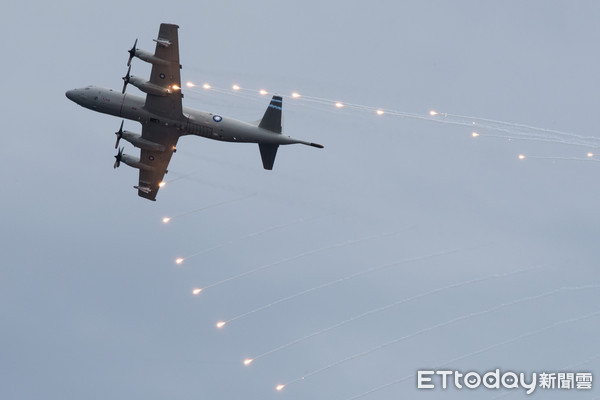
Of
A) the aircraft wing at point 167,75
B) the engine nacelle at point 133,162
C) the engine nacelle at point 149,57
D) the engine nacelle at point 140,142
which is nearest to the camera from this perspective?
the aircraft wing at point 167,75

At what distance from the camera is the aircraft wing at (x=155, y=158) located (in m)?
86.6

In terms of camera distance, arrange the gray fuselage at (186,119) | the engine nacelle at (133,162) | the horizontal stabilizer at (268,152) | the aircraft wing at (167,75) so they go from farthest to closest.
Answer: the engine nacelle at (133,162), the horizontal stabilizer at (268,152), the gray fuselage at (186,119), the aircraft wing at (167,75)

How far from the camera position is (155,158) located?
90.6 meters

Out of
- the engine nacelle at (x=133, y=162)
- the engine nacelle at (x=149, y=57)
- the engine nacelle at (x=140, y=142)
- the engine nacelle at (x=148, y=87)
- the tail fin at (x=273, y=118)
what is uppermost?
the engine nacelle at (x=149, y=57)

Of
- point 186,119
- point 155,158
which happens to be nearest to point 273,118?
point 186,119

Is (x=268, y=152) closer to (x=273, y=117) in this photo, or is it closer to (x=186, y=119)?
(x=273, y=117)

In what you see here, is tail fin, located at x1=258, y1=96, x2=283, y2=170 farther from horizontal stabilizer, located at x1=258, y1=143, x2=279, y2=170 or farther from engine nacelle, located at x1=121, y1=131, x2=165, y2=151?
engine nacelle, located at x1=121, y1=131, x2=165, y2=151

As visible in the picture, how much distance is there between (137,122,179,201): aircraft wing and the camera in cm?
8656

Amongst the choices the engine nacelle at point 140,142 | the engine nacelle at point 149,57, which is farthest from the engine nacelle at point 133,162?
the engine nacelle at point 149,57

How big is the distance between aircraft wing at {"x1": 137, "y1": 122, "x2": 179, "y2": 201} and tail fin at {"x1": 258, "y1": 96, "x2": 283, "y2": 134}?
8.95 meters

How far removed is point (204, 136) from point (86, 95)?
39.9 ft

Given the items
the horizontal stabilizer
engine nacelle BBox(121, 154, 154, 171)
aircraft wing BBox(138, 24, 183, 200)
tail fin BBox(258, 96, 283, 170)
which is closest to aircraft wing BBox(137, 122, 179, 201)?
aircraft wing BBox(138, 24, 183, 200)

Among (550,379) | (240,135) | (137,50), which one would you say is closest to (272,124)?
(240,135)

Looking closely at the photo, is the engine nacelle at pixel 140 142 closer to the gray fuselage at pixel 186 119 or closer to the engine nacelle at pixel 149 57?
the gray fuselage at pixel 186 119
